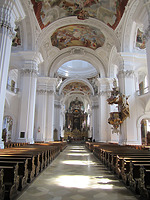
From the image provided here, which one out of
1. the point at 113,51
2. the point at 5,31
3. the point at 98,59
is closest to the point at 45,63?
the point at 98,59

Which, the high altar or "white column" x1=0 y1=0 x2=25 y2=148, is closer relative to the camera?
"white column" x1=0 y1=0 x2=25 y2=148

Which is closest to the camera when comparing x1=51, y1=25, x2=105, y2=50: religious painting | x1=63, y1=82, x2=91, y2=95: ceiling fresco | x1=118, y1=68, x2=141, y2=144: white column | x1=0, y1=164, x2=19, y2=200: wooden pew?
x1=0, y1=164, x2=19, y2=200: wooden pew

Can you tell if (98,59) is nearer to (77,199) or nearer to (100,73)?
(100,73)

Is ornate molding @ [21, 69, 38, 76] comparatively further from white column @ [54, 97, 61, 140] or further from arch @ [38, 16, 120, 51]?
white column @ [54, 97, 61, 140]

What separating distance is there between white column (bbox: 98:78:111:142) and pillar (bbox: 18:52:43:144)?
7.70 metres

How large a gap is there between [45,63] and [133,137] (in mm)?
10464

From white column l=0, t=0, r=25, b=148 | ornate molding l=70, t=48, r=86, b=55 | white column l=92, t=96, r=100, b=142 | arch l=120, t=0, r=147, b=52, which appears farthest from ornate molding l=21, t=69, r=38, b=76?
white column l=92, t=96, r=100, b=142

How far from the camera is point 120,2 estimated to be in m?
10.6

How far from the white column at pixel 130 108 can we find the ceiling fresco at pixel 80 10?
139 inches

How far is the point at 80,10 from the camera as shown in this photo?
41.1ft

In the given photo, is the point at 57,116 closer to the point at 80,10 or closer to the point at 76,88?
the point at 76,88

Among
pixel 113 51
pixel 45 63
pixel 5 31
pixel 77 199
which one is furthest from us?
pixel 45 63

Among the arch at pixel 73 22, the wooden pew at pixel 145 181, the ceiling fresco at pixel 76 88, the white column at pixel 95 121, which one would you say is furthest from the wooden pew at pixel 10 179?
the ceiling fresco at pixel 76 88

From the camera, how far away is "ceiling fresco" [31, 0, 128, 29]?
11.0m
